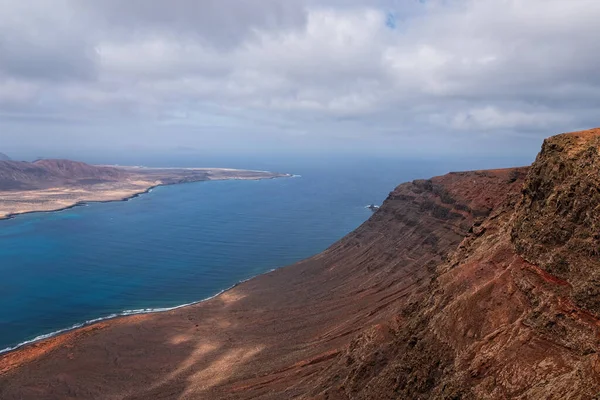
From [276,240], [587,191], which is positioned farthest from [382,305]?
[276,240]

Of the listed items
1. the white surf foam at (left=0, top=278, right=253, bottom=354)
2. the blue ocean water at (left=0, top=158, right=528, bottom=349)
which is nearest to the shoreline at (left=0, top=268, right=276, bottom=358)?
the white surf foam at (left=0, top=278, right=253, bottom=354)

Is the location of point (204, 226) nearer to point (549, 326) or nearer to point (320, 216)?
point (320, 216)

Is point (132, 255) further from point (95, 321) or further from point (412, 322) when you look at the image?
point (412, 322)

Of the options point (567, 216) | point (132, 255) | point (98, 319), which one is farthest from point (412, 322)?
point (132, 255)

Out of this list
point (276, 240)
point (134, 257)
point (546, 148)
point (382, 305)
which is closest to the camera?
point (546, 148)

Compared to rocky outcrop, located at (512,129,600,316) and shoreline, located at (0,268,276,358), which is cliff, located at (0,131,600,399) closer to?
rocky outcrop, located at (512,129,600,316)
